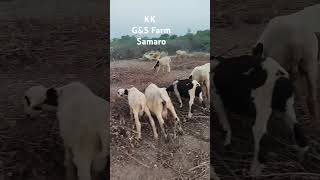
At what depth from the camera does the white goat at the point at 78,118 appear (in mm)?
3854

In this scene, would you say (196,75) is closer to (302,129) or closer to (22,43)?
(302,129)

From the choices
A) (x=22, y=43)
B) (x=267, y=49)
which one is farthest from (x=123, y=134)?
(x=267, y=49)

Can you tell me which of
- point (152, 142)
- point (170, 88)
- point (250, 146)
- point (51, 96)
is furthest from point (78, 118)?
point (250, 146)

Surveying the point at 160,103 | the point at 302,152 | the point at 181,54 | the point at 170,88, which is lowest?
the point at 302,152

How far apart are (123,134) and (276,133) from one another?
3.59ft

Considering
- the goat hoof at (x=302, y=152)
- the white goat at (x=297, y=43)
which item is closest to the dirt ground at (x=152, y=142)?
the white goat at (x=297, y=43)

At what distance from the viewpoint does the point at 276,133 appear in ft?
12.9

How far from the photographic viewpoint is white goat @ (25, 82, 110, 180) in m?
3.85

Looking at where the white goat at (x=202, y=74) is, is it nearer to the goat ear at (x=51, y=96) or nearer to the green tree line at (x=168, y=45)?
the green tree line at (x=168, y=45)

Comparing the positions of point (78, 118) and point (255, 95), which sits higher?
point (255, 95)

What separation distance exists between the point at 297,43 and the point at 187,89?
2.78 feet

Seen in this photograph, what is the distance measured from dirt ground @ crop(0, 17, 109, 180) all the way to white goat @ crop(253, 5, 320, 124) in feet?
3.85

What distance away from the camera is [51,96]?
3.86 meters

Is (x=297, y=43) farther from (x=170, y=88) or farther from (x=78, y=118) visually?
(x=78, y=118)
